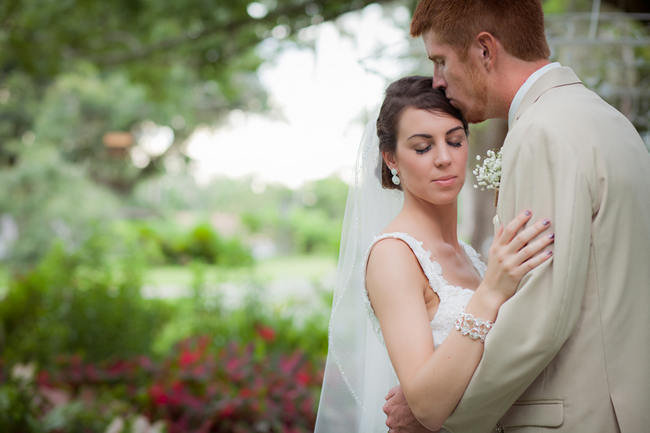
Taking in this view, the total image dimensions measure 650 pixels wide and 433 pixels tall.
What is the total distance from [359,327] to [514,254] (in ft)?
3.24

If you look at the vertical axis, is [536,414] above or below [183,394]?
above

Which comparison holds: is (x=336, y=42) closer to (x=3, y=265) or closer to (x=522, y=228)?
(x=522, y=228)

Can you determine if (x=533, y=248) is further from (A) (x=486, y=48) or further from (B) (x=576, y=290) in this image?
(A) (x=486, y=48)

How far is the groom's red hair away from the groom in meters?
0.25

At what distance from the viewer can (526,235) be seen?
5.26ft

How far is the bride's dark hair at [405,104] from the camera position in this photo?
2109 millimetres

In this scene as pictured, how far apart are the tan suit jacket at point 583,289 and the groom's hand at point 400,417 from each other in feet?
1.27

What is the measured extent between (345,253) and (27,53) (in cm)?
475

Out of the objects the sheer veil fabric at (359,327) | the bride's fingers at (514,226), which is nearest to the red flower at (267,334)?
the sheer veil fabric at (359,327)

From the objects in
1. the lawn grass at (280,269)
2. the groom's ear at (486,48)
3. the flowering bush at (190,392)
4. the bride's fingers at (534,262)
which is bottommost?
the lawn grass at (280,269)

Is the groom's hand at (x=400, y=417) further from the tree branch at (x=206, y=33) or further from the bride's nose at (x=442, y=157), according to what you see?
the tree branch at (x=206, y=33)

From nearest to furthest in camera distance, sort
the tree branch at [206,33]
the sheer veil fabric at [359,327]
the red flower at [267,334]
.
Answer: the sheer veil fabric at [359,327]
the tree branch at [206,33]
the red flower at [267,334]

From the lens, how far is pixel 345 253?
8.09ft

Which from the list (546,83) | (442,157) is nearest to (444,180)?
(442,157)
